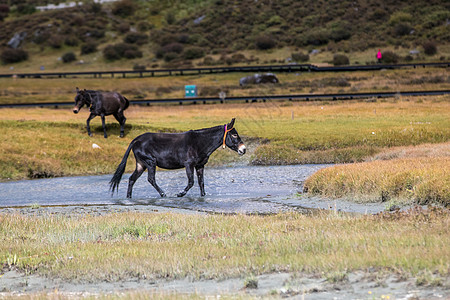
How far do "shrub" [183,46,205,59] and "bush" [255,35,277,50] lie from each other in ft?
28.9

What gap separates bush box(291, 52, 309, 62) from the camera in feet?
276

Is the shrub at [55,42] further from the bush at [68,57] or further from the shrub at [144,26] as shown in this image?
the shrub at [144,26]

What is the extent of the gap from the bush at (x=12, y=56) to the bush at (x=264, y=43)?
3833cm

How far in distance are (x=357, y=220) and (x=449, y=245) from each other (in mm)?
3389

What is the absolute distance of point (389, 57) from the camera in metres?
79.6

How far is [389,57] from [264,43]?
21571 mm

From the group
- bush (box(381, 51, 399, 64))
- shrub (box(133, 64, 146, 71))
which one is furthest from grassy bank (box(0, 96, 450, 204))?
shrub (box(133, 64, 146, 71))

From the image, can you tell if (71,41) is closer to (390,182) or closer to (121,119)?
(121,119)

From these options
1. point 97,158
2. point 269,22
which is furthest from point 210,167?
point 269,22

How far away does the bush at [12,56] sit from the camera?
3953 inches

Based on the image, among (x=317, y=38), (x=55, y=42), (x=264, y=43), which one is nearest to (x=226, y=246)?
(x=264, y=43)

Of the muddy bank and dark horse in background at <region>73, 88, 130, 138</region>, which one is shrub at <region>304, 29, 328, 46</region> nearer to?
dark horse in background at <region>73, 88, 130, 138</region>

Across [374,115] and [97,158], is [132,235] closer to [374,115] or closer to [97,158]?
[97,158]

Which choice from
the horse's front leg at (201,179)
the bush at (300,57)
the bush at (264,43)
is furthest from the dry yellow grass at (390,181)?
the bush at (264,43)
